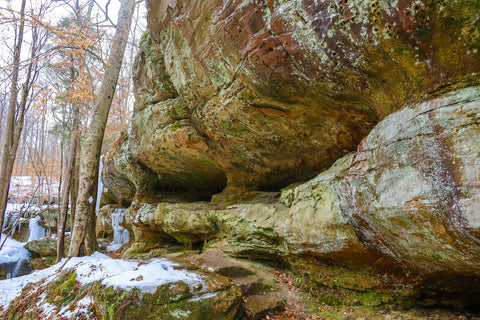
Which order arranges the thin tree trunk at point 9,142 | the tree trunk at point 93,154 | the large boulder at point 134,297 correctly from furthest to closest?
the thin tree trunk at point 9,142
the tree trunk at point 93,154
the large boulder at point 134,297

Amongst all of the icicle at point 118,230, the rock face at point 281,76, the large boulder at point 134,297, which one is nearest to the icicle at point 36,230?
the icicle at point 118,230

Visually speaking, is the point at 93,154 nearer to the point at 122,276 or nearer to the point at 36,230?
the point at 122,276

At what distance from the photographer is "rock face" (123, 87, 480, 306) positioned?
8.45ft

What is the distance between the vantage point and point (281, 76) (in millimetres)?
4391

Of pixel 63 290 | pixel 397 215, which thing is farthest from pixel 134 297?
pixel 397 215

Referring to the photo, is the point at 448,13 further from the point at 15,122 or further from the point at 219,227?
the point at 15,122

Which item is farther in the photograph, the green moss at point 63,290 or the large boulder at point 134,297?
the green moss at point 63,290

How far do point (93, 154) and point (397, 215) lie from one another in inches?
309

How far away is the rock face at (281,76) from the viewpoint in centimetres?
296

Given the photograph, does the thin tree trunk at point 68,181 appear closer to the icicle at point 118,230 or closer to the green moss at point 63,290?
the icicle at point 118,230

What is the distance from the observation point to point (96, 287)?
152 inches

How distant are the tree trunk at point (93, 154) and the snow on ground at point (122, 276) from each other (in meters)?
0.76

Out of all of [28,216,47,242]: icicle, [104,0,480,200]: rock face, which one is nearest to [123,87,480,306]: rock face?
[104,0,480,200]: rock face

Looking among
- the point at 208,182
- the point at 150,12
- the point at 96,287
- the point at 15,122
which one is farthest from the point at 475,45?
the point at 15,122
